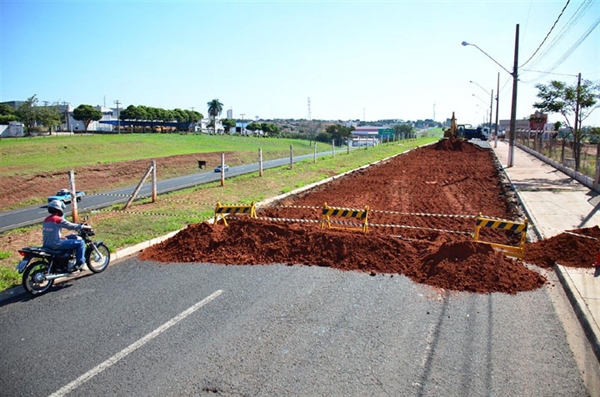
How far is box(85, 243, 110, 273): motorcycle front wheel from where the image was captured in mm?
8242

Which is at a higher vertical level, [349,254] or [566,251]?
[566,251]

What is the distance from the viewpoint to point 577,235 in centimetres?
957

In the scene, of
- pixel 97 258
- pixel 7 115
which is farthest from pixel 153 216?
pixel 7 115

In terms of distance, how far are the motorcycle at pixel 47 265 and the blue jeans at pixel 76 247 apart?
9cm

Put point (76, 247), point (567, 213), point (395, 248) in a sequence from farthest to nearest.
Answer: point (567, 213)
point (395, 248)
point (76, 247)

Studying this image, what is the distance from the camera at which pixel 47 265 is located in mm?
7602

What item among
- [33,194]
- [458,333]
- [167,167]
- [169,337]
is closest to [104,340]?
[169,337]

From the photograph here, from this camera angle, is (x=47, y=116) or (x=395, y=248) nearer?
(x=395, y=248)

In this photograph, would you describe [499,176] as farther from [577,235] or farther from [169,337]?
[169,337]

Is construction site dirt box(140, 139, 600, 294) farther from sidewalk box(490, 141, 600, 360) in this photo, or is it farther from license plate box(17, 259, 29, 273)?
license plate box(17, 259, 29, 273)

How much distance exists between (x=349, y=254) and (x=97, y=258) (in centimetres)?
468

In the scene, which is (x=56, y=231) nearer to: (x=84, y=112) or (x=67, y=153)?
(x=67, y=153)

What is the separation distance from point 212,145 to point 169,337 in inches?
2351

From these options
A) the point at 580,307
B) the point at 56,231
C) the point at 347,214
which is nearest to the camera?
the point at 580,307
